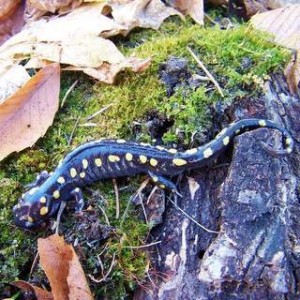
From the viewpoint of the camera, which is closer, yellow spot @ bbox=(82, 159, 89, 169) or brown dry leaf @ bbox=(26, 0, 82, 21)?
yellow spot @ bbox=(82, 159, 89, 169)

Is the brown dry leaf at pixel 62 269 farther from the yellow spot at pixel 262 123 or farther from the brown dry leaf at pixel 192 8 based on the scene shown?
the brown dry leaf at pixel 192 8

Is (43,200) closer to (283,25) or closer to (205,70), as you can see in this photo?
(205,70)

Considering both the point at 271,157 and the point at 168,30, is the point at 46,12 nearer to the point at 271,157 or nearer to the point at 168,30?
the point at 168,30

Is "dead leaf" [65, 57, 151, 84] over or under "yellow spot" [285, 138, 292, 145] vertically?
over

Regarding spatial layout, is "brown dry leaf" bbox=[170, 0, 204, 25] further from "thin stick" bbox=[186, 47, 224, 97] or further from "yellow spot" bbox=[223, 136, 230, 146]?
"yellow spot" bbox=[223, 136, 230, 146]

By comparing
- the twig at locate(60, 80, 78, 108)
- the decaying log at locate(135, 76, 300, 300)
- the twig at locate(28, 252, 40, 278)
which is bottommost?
the decaying log at locate(135, 76, 300, 300)

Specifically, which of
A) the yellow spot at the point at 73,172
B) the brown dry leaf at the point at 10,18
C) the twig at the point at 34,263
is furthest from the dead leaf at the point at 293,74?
the brown dry leaf at the point at 10,18

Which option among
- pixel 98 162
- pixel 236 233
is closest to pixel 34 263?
pixel 98 162

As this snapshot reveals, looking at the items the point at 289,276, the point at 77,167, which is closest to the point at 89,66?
the point at 77,167

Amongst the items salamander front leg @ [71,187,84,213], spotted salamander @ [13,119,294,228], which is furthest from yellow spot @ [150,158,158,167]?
salamander front leg @ [71,187,84,213]
